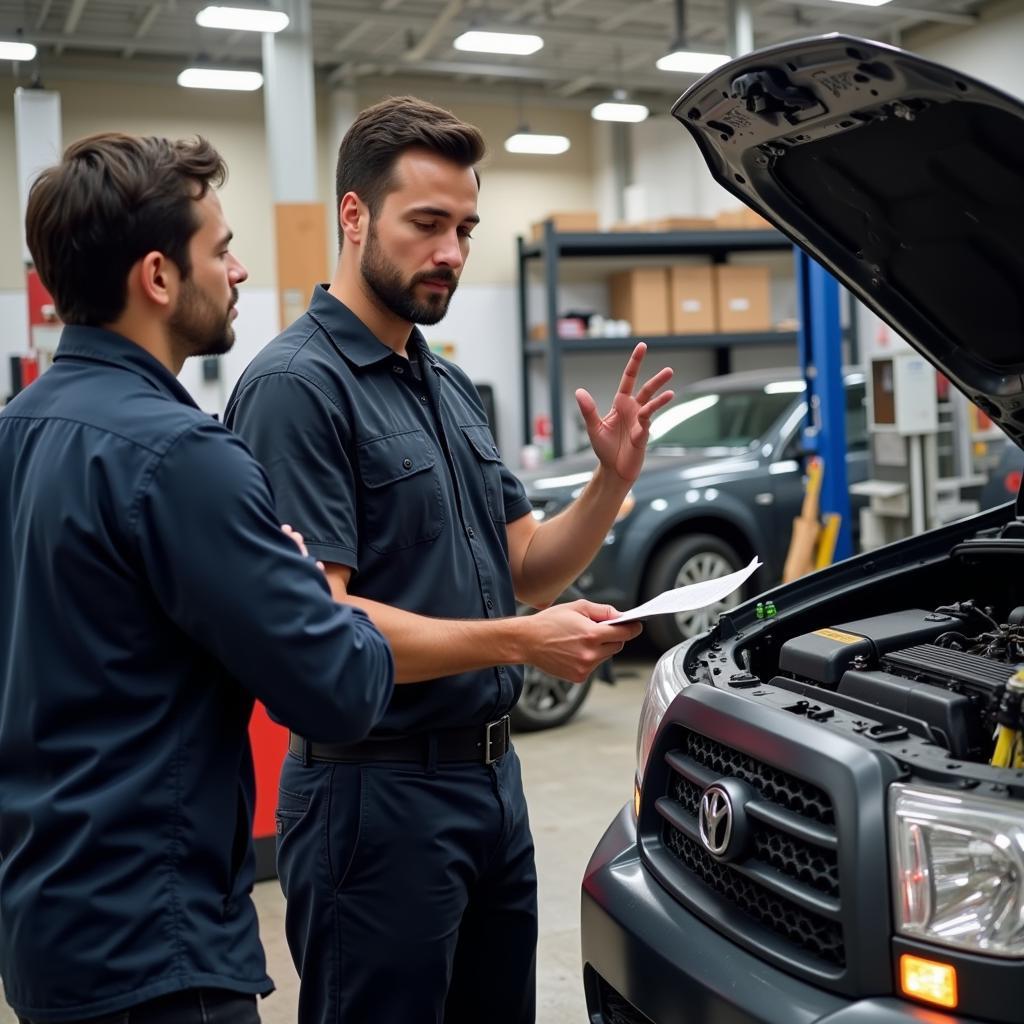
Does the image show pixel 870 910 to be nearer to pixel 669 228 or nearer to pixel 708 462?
pixel 708 462

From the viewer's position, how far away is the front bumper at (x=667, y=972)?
1365 mm

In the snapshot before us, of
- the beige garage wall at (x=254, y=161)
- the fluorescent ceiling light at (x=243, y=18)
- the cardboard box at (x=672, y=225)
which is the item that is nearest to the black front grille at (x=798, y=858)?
the fluorescent ceiling light at (x=243, y=18)

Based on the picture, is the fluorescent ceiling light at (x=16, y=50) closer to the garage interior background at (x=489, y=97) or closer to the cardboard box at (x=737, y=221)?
the garage interior background at (x=489, y=97)

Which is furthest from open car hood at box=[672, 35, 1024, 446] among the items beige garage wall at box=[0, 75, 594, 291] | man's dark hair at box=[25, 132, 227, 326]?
beige garage wall at box=[0, 75, 594, 291]

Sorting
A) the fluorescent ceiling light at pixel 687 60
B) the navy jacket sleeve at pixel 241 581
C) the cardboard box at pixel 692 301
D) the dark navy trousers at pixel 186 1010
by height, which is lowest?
the dark navy trousers at pixel 186 1010

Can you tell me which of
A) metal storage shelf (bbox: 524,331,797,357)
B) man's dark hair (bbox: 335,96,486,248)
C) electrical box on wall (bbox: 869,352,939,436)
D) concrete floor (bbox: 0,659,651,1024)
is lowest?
concrete floor (bbox: 0,659,651,1024)

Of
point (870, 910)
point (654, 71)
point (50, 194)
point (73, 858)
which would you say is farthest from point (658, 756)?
point (654, 71)

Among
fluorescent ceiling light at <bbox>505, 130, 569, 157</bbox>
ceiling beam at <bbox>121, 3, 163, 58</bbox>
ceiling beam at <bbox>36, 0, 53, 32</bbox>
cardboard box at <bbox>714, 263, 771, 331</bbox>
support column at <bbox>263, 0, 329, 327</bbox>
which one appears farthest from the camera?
fluorescent ceiling light at <bbox>505, 130, 569, 157</bbox>

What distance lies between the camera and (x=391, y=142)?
1.78m

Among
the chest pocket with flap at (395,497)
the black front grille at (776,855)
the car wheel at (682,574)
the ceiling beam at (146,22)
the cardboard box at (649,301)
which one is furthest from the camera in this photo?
the cardboard box at (649,301)

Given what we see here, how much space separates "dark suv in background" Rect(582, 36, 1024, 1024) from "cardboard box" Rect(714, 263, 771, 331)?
9.32 m

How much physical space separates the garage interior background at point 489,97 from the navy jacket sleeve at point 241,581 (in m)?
9.25

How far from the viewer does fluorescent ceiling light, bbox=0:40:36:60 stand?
9305 millimetres

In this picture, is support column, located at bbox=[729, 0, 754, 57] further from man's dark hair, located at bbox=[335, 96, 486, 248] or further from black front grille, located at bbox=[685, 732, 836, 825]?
black front grille, located at bbox=[685, 732, 836, 825]
